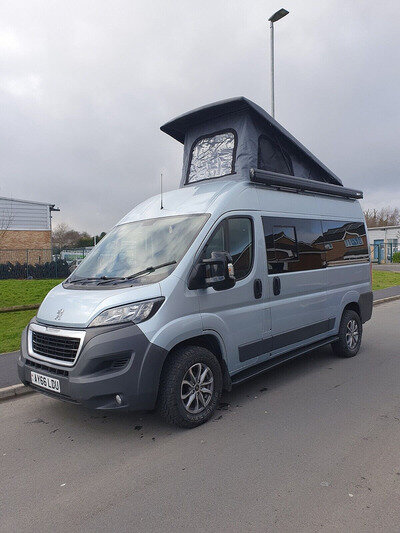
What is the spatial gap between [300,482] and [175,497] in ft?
3.02

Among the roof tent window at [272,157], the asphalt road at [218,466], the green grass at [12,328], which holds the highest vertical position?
the roof tent window at [272,157]

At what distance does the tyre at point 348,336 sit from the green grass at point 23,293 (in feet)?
28.0

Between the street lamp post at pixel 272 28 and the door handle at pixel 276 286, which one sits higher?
the street lamp post at pixel 272 28

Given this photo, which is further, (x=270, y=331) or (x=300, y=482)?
(x=270, y=331)

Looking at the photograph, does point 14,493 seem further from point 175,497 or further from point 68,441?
point 175,497

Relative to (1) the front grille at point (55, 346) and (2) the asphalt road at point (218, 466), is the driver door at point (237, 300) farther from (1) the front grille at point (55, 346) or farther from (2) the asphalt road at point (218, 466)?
(1) the front grille at point (55, 346)

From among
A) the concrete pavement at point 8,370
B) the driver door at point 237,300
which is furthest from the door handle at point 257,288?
the concrete pavement at point 8,370

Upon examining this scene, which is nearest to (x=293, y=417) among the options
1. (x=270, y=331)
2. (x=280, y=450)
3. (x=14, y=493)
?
(x=280, y=450)

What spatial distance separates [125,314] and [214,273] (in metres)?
1.02

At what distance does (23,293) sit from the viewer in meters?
13.1

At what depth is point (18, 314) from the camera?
10.1 meters

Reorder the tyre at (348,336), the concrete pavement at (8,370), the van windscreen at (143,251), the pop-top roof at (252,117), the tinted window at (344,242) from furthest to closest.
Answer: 1. the tyre at (348,336)
2. the tinted window at (344,242)
3. the pop-top roof at (252,117)
4. the concrete pavement at (8,370)
5. the van windscreen at (143,251)

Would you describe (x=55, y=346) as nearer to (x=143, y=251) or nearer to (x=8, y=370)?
(x=143, y=251)

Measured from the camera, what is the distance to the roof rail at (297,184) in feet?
15.7
